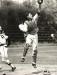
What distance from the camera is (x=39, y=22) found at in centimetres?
715

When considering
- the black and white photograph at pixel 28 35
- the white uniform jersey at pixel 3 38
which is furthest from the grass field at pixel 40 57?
the white uniform jersey at pixel 3 38

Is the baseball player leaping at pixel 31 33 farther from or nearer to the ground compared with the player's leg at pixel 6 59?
farther from the ground

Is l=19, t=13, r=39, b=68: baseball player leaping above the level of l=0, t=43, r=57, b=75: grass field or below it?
above

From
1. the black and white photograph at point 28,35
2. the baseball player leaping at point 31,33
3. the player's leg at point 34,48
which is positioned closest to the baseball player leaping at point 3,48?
the black and white photograph at point 28,35

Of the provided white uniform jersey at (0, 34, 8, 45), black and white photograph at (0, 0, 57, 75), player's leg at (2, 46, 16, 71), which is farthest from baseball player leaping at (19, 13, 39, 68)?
white uniform jersey at (0, 34, 8, 45)

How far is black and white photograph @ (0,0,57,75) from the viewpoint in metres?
7.10

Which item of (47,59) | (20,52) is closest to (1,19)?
(20,52)

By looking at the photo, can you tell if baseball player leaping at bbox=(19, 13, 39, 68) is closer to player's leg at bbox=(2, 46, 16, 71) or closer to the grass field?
the grass field

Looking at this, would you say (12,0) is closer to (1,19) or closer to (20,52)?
(1,19)

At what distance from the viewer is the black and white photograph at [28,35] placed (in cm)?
710

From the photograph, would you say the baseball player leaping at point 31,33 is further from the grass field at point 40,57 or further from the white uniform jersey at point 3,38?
the white uniform jersey at point 3,38

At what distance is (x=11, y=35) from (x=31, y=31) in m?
0.49

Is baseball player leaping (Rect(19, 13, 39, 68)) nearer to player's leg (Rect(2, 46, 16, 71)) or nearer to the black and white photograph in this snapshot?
the black and white photograph

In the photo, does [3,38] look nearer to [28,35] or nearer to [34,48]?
[28,35]
